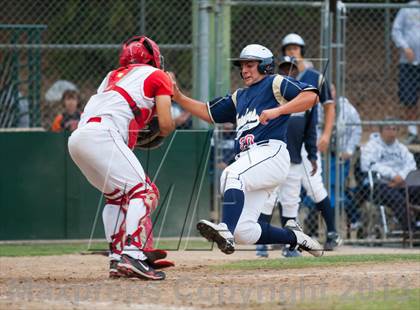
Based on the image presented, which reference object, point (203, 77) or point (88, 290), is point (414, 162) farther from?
point (88, 290)

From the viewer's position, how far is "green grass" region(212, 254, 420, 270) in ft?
28.0

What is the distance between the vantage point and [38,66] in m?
12.8

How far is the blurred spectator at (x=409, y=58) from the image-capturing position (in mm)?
12812

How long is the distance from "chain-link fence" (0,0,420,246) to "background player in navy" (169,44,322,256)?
A: 324 centimetres

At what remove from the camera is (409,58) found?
1274cm

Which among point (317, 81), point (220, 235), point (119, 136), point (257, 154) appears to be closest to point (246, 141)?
point (257, 154)

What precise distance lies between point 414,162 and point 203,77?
8.92 feet

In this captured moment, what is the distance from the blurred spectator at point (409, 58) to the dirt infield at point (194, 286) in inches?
183

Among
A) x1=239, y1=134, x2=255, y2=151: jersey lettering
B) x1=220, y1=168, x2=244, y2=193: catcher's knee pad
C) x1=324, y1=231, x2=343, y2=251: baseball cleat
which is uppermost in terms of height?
x1=239, y1=134, x2=255, y2=151: jersey lettering

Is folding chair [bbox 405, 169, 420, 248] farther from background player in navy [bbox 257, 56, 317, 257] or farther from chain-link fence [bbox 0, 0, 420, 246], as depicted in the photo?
background player in navy [bbox 257, 56, 317, 257]

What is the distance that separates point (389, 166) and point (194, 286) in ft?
17.9

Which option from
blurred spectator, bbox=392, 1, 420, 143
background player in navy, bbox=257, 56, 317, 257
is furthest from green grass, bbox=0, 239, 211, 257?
blurred spectator, bbox=392, 1, 420, 143

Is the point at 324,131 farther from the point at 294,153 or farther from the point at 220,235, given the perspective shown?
the point at 220,235

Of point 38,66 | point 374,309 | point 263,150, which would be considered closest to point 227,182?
point 263,150
